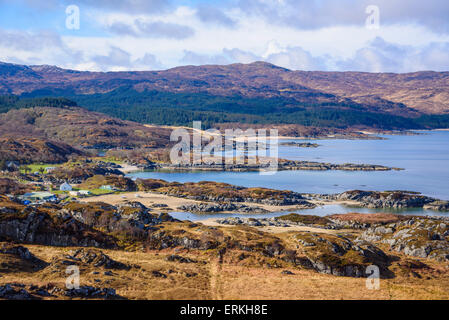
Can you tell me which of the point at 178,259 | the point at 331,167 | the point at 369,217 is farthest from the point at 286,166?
the point at 178,259

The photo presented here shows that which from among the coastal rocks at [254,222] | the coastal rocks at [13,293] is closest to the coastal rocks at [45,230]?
the coastal rocks at [13,293]

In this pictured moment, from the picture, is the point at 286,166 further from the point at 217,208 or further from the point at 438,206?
the point at 217,208

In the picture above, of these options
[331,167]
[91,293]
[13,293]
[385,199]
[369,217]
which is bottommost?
[369,217]

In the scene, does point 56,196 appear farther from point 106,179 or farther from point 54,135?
point 54,135

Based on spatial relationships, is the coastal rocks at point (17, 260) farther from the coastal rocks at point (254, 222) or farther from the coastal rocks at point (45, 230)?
the coastal rocks at point (254, 222)

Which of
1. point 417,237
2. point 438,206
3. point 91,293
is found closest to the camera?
point 91,293
